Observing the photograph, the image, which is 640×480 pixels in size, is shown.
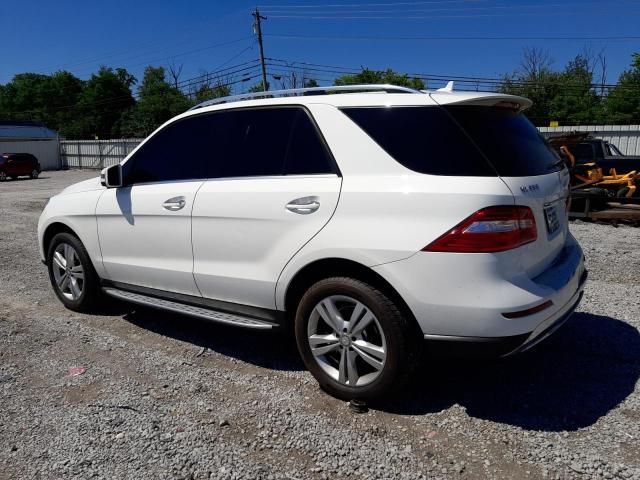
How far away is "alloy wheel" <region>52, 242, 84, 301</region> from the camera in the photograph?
4.83 meters

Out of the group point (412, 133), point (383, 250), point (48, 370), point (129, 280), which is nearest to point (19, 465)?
point (48, 370)

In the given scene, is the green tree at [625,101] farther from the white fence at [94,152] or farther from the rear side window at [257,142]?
the rear side window at [257,142]

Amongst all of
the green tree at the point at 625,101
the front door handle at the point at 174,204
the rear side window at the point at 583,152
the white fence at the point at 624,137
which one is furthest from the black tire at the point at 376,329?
the green tree at the point at 625,101

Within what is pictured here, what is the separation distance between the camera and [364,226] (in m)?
2.92

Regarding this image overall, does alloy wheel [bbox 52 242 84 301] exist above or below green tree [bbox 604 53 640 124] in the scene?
below

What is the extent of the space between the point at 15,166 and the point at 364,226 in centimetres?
3270

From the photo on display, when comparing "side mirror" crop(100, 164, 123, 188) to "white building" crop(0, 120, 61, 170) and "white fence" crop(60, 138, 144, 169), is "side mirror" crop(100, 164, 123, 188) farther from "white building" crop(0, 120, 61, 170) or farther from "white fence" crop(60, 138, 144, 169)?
"white building" crop(0, 120, 61, 170)

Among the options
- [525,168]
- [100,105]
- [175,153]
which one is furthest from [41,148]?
[525,168]

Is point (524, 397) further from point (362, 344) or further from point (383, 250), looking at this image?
point (383, 250)

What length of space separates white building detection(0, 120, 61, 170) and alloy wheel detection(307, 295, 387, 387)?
147 ft

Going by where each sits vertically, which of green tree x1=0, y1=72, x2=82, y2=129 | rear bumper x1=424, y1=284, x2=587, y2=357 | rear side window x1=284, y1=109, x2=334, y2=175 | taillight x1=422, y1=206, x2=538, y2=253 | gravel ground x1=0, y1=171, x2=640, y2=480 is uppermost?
green tree x1=0, y1=72, x2=82, y2=129

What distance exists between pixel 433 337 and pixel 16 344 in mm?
3454

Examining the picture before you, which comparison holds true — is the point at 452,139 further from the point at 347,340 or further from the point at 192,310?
the point at 192,310

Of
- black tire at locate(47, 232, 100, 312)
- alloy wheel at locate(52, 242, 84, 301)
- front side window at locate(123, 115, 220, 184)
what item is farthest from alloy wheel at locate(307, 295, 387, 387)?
alloy wheel at locate(52, 242, 84, 301)
